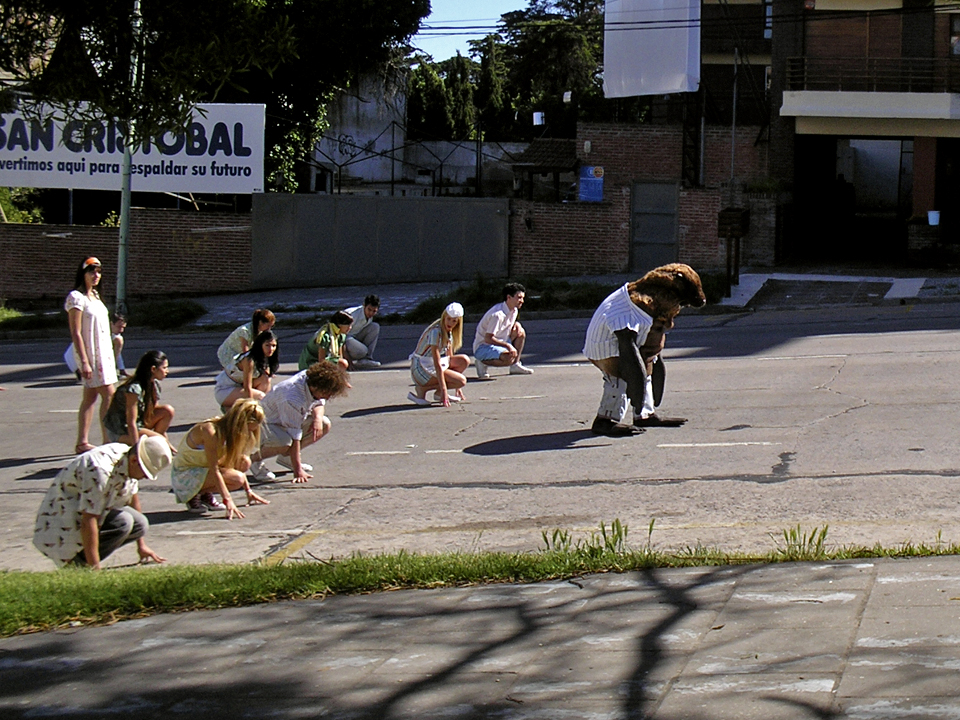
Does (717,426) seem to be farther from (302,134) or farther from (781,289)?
(302,134)

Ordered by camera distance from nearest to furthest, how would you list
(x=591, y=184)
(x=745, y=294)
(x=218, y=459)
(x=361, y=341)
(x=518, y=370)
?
(x=218, y=459)
(x=518, y=370)
(x=361, y=341)
(x=745, y=294)
(x=591, y=184)

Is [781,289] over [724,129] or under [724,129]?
under

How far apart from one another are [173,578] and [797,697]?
376 centimetres

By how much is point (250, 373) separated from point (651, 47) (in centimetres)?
2504

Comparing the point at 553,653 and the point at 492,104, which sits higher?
the point at 492,104

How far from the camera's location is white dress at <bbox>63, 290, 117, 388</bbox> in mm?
10516

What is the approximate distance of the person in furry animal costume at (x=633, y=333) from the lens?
1048cm

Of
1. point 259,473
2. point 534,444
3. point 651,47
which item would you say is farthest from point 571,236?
point 259,473

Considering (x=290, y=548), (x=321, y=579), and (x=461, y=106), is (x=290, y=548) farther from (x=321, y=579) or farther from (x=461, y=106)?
(x=461, y=106)

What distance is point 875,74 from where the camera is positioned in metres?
29.3

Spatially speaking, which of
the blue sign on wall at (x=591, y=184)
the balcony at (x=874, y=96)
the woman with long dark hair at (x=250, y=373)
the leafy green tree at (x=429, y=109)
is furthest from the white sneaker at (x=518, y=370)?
the leafy green tree at (x=429, y=109)

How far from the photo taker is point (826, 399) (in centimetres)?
1216

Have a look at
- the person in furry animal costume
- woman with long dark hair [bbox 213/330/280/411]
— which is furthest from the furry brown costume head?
woman with long dark hair [bbox 213/330/280/411]

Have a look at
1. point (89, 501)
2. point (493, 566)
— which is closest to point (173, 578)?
point (89, 501)
